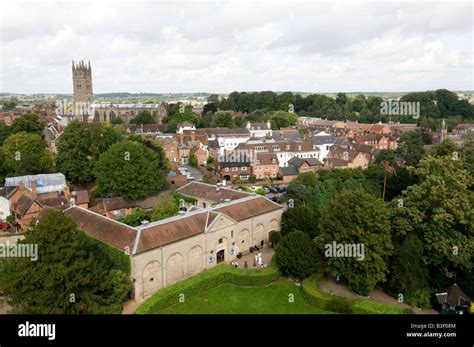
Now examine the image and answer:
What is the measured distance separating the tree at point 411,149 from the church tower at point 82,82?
11115 centimetres

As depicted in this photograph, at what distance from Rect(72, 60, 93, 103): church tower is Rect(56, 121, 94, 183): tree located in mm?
87799

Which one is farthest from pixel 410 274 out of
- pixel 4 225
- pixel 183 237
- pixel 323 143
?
pixel 323 143

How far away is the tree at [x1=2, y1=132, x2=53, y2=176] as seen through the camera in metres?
52.1

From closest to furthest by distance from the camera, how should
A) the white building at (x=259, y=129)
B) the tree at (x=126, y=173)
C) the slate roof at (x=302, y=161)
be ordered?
the tree at (x=126, y=173) < the slate roof at (x=302, y=161) < the white building at (x=259, y=129)

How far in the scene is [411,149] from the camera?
58062 millimetres

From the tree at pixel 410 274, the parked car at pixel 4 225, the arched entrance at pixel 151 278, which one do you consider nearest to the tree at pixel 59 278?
the arched entrance at pixel 151 278

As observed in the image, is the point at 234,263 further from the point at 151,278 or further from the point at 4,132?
the point at 4,132

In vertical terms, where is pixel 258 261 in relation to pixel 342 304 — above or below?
above

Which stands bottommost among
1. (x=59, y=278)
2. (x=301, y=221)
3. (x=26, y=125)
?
(x=301, y=221)

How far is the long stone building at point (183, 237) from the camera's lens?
28.2 metres

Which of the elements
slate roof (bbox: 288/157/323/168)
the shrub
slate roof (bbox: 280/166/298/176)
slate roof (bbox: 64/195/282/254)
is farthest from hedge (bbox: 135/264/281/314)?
slate roof (bbox: 288/157/323/168)

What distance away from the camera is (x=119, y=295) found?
25.6 meters

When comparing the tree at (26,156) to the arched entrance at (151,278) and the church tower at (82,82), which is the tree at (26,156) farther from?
the church tower at (82,82)

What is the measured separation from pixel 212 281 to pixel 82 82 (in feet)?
409
